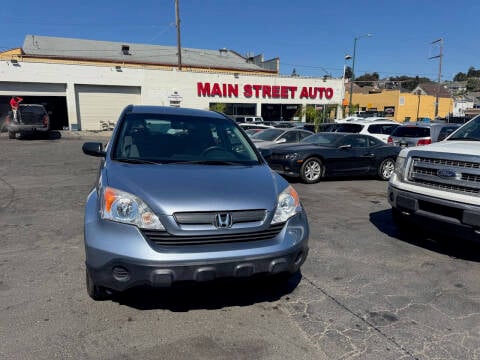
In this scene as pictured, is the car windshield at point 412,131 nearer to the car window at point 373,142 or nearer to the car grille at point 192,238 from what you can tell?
the car window at point 373,142

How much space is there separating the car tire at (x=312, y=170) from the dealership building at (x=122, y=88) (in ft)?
72.6

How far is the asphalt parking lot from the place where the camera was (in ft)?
8.93

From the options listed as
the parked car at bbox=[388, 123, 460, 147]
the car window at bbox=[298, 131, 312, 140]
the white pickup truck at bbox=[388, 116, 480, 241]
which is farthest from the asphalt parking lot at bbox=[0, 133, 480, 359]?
the parked car at bbox=[388, 123, 460, 147]

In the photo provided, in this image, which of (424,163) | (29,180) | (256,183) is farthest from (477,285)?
(29,180)

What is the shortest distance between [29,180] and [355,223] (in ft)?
25.6

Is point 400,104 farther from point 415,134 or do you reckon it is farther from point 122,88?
point 415,134

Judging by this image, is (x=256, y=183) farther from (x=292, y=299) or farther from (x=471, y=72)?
(x=471, y=72)

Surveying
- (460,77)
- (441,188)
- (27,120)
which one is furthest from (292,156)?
(460,77)

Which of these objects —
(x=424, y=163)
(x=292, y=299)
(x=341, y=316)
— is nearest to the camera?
(x=341, y=316)

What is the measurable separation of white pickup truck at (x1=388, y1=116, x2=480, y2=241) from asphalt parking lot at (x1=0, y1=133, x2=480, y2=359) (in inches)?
19.6

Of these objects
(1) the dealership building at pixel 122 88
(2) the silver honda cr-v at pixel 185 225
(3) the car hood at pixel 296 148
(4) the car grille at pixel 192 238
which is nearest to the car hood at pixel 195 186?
(2) the silver honda cr-v at pixel 185 225

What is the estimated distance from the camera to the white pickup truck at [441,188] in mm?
4090

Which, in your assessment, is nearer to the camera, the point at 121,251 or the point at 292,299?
the point at 121,251

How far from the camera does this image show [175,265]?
2.63m
